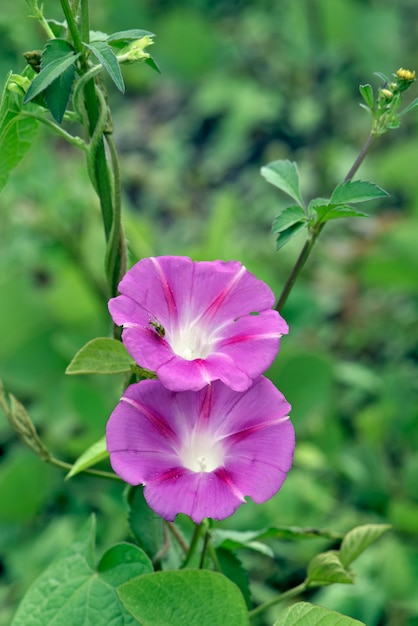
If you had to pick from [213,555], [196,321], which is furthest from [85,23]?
[213,555]

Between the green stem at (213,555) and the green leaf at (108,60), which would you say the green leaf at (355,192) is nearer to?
the green leaf at (108,60)

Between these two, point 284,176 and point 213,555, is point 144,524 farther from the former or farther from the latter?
point 284,176

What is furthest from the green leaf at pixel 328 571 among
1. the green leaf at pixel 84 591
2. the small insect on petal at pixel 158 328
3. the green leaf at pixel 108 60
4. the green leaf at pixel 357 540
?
the green leaf at pixel 108 60

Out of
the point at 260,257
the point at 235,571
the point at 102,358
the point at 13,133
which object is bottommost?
the point at 260,257

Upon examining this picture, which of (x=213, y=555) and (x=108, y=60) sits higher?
(x=108, y=60)

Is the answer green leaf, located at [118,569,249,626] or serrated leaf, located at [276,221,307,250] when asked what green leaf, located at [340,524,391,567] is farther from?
serrated leaf, located at [276,221,307,250]

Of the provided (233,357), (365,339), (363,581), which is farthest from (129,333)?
(365,339)

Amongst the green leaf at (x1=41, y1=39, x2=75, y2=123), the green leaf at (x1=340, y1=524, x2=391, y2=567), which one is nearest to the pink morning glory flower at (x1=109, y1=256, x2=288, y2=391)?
the green leaf at (x1=41, y1=39, x2=75, y2=123)

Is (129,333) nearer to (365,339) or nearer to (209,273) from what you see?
(209,273)
